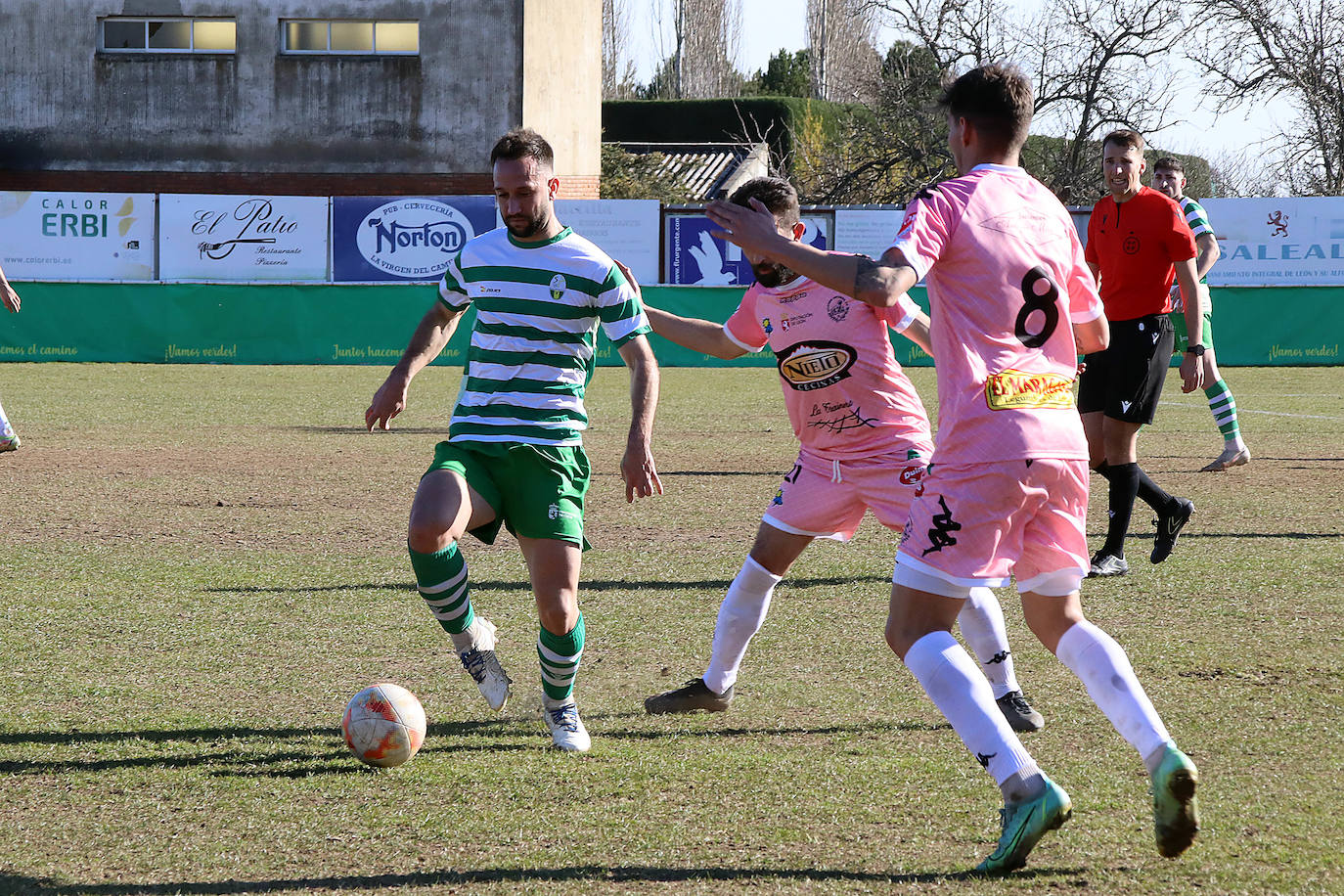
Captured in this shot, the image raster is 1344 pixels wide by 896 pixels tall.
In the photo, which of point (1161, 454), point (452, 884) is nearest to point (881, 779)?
point (452, 884)

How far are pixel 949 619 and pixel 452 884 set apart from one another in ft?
4.53

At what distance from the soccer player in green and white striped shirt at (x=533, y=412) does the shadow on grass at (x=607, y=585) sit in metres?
2.28

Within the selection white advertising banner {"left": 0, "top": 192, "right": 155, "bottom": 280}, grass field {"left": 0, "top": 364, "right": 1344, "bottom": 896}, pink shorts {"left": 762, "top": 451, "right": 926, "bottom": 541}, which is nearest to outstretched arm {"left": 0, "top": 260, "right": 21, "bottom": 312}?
grass field {"left": 0, "top": 364, "right": 1344, "bottom": 896}

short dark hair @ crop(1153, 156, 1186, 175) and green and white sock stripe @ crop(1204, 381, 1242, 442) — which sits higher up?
short dark hair @ crop(1153, 156, 1186, 175)

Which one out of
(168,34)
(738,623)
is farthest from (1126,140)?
(168,34)

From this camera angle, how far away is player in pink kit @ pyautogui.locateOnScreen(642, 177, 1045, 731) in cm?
488

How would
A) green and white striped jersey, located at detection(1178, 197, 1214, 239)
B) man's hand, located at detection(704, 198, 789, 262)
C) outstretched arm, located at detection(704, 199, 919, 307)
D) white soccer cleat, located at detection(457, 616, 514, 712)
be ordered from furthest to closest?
green and white striped jersey, located at detection(1178, 197, 1214, 239)
white soccer cleat, located at detection(457, 616, 514, 712)
man's hand, located at detection(704, 198, 789, 262)
outstretched arm, located at detection(704, 199, 919, 307)

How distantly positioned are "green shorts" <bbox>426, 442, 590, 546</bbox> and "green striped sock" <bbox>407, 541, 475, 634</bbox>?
150mm

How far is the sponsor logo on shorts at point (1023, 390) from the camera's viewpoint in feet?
11.5

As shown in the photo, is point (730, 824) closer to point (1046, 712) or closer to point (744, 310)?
A: point (1046, 712)

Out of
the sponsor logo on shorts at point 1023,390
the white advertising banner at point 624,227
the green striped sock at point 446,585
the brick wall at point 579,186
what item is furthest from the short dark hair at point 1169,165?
the brick wall at point 579,186

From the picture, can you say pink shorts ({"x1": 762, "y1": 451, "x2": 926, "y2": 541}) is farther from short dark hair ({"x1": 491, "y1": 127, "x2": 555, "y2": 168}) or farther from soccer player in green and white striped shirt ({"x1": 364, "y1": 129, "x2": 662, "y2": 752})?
short dark hair ({"x1": 491, "y1": 127, "x2": 555, "y2": 168})

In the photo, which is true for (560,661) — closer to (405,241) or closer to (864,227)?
(864,227)

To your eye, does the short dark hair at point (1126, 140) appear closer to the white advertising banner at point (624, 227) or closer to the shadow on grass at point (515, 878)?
the shadow on grass at point (515, 878)
